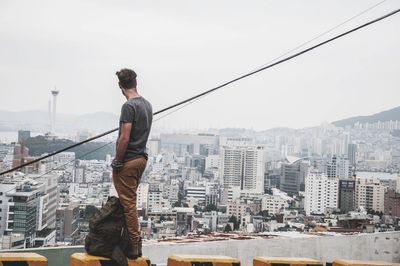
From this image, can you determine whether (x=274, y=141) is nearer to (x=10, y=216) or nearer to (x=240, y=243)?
(x=10, y=216)

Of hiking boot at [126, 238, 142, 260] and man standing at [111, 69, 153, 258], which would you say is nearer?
man standing at [111, 69, 153, 258]

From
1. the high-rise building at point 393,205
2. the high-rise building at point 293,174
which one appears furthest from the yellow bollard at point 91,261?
the high-rise building at point 293,174

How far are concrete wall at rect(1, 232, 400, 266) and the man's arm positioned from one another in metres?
2.00

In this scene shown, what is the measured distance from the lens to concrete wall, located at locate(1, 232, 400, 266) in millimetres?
5848

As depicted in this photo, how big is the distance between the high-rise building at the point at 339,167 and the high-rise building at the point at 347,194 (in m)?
1.02

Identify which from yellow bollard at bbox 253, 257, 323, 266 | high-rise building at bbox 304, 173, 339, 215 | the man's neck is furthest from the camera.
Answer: high-rise building at bbox 304, 173, 339, 215

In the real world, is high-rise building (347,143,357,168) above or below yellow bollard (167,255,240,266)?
above

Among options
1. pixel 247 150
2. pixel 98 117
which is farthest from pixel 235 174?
pixel 98 117

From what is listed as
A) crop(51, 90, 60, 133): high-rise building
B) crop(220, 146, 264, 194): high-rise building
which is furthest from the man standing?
crop(220, 146, 264, 194): high-rise building

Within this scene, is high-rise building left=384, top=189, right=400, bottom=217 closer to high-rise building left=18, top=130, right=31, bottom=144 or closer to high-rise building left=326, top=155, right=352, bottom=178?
high-rise building left=326, top=155, right=352, bottom=178

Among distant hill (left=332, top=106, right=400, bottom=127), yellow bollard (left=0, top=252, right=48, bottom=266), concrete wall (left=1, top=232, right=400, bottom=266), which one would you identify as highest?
distant hill (left=332, top=106, right=400, bottom=127)

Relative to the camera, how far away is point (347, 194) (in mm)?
24328

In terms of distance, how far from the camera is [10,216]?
13383 mm

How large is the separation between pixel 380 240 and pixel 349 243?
1.54 feet
